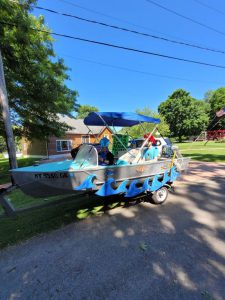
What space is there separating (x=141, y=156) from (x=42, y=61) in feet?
29.9

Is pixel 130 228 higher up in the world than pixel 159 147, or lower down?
lower down

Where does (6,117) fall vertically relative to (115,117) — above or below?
above

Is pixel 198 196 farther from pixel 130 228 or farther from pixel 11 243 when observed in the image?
pixel 11 243

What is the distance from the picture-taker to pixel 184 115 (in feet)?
155

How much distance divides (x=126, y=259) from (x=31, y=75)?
10.2 meters

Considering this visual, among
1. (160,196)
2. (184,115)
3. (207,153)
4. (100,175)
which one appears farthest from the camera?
(184,115)

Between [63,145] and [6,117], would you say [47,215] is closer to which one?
[6,117]

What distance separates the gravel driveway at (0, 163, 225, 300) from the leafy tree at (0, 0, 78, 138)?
8.49 metres

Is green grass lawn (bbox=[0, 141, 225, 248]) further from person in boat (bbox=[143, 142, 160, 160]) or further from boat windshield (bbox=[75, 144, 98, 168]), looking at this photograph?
person in boat (bbox=[143, 142, 160, 160])

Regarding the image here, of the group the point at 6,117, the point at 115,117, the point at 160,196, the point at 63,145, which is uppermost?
the point at 6,117

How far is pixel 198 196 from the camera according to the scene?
583cm

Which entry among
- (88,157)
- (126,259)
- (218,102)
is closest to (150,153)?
(88,157)

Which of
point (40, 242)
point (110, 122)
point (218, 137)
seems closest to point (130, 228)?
point (40, 242)

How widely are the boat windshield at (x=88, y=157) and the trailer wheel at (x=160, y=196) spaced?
81.6 inches
